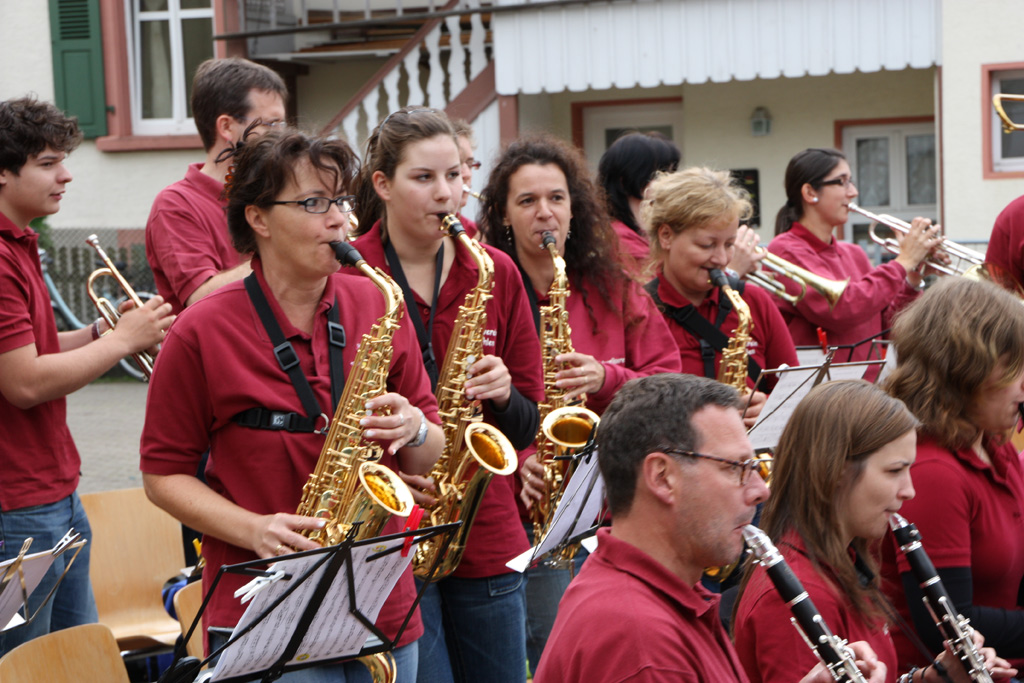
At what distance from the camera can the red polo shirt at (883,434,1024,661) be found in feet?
9.38

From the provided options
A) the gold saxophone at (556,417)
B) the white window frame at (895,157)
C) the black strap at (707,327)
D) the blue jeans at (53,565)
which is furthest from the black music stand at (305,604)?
the white window frame at (895,157)

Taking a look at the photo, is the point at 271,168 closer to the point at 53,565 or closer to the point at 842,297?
the point at 53,565

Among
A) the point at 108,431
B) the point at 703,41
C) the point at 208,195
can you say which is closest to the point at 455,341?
the point at 208,195

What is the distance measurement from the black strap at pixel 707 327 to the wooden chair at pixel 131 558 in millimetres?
2351

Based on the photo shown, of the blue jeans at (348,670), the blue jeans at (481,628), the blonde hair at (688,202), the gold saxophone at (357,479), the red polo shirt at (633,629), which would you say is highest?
the blonde hair at (688,202)

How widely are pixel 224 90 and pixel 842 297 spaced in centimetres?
296

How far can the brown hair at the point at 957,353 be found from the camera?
9.83ft

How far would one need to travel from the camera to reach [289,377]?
2.59 meters

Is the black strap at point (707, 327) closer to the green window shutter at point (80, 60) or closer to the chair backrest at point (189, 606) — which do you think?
the chair backrest at point (189, 606)

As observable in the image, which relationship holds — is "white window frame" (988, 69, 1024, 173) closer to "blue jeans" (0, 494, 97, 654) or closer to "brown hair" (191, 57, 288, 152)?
"brown hair" (191, 57, 288, 152)

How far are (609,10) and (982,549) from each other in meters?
9.61

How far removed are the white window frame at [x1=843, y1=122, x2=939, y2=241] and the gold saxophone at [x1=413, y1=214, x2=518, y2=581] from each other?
33.0 ft

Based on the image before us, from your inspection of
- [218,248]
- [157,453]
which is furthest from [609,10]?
[157,453]

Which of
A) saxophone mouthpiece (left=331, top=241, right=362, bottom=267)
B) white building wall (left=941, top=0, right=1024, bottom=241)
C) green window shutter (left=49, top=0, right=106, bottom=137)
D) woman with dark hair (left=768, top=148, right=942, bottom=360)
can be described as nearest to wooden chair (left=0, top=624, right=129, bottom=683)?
saxophone mouthpiece (left=331, top=241, right=362, bottom=267)
